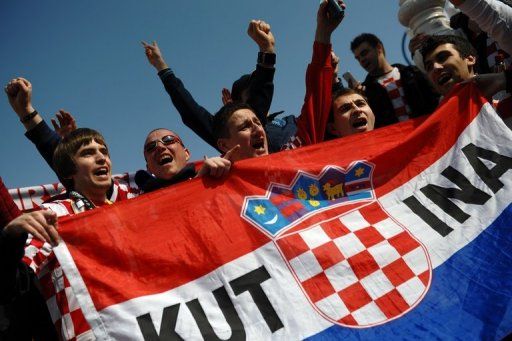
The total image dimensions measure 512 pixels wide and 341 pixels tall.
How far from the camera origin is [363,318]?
2342 mm

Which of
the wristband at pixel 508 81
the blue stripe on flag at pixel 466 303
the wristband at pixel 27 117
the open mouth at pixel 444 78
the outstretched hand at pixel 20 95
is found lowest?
the blue stripe on flag at pixel 466 303

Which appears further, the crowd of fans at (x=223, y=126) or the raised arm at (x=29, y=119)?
the raised arm at (x=29, y=119)

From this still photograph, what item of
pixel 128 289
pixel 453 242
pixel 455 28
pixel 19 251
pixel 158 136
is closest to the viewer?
pixel 19 251

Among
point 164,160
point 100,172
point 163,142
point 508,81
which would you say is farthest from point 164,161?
point 508,81

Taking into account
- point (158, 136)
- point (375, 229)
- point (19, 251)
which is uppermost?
point (158, 136)

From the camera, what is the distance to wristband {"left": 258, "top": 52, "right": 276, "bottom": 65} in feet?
13.0

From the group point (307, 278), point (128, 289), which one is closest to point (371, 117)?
point (307, 278)

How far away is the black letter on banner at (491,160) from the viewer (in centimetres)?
293

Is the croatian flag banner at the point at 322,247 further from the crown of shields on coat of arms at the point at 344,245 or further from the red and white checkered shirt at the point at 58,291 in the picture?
the red and white checkered shirt at the point at 58,291

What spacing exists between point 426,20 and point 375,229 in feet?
17.5

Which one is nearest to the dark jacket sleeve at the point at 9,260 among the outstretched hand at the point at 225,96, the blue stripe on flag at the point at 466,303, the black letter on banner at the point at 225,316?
the black letter on banner at the point at 225,316

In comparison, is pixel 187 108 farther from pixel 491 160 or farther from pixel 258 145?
pixel 491 160

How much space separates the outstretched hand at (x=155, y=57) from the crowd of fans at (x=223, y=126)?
0.04 ft

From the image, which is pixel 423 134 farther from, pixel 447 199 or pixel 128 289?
pixel 128 289
